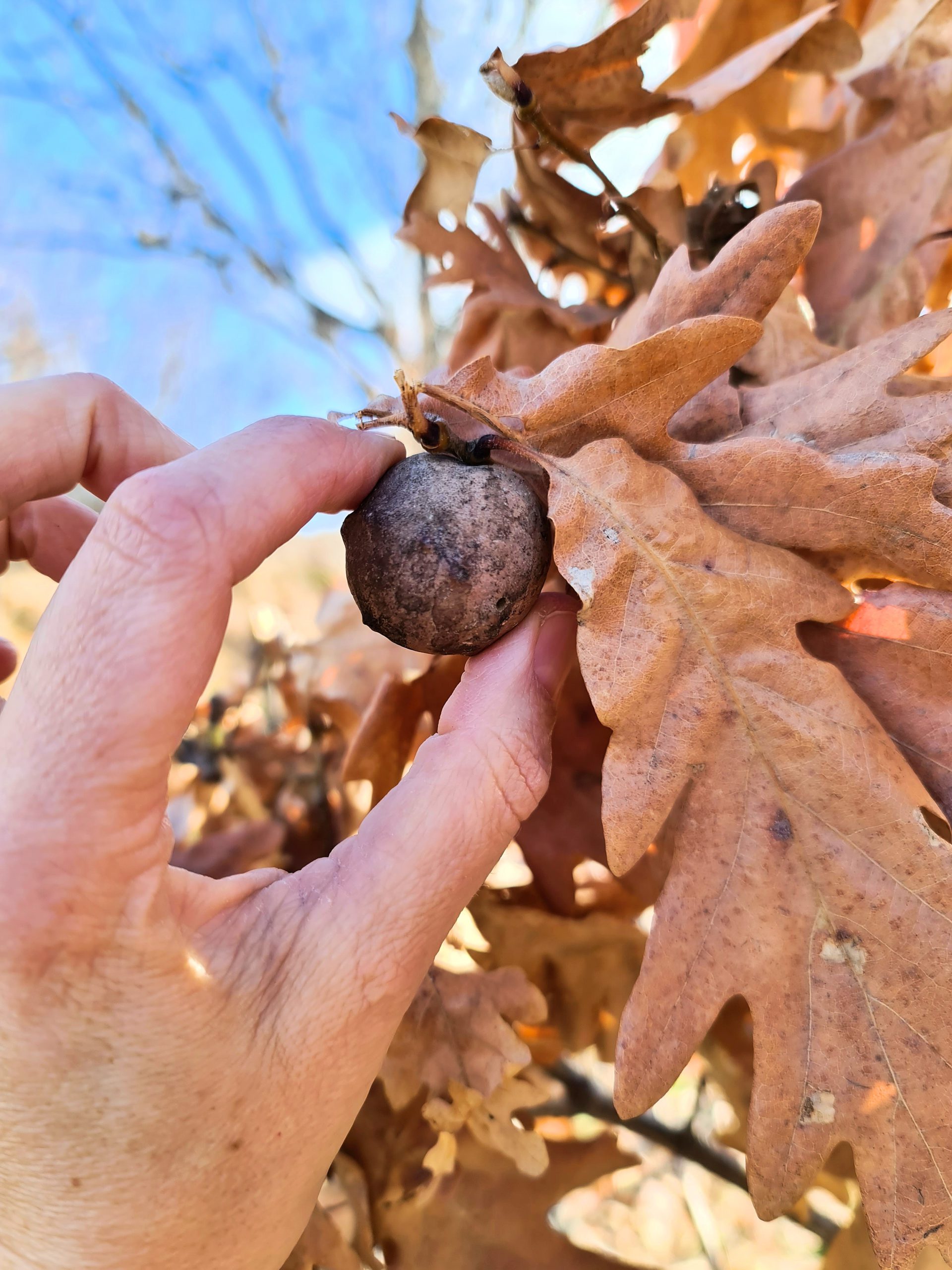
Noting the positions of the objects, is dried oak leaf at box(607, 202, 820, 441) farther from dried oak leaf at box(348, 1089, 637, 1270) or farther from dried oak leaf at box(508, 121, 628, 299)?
dried oak leaf at box(348, 1089, 637, 1270)

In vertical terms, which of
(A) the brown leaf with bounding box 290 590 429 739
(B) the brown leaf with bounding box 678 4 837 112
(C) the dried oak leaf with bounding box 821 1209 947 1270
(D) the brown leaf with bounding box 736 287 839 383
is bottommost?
(C) the dried oak leaf with bounding box 821 1209 947 1270

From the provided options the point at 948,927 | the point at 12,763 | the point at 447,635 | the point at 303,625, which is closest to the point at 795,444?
the point at 447,635

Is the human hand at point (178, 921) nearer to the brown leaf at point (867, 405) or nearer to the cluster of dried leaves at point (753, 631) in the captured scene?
the cluster of dried leaves at point (753, 631)

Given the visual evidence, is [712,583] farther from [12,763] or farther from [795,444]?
[12,763]

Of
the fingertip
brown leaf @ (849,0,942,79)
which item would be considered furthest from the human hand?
brown leaf @ (849,0,942,79)

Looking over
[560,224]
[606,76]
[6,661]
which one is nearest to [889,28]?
[606,76]

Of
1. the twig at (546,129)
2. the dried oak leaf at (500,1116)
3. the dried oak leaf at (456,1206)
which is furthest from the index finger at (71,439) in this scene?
the dried oak leaf at (456,1206)
